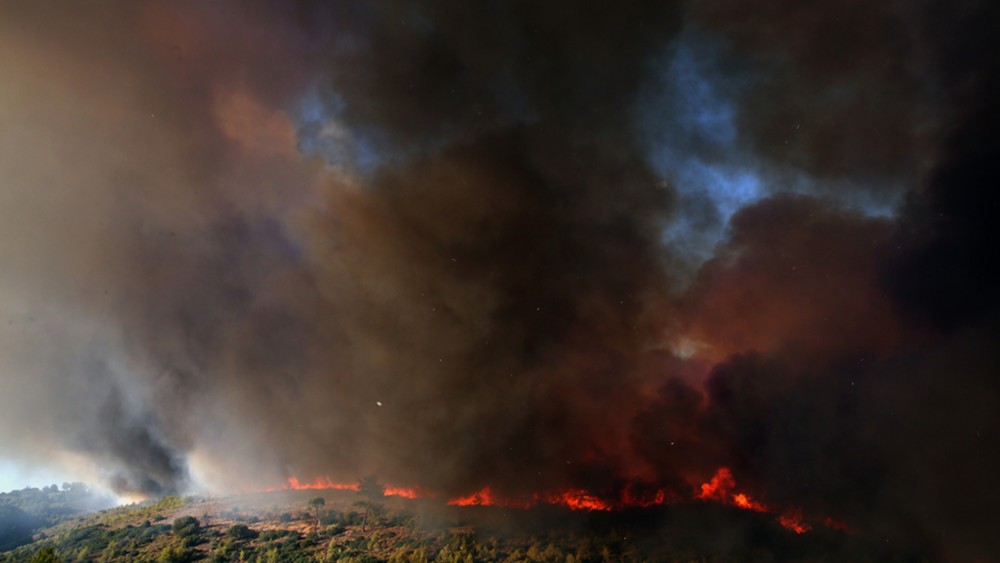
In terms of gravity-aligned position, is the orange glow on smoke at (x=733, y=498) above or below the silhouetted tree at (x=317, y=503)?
below

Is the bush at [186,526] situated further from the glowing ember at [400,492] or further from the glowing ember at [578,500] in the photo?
the glowing ember at [578,500]

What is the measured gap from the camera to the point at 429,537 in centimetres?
3753

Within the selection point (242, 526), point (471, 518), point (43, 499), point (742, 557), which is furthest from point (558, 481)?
point (43, 499)

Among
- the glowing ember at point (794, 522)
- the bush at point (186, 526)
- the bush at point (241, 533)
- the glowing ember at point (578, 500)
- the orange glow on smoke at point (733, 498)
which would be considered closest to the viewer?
the bush at point (241, 533)

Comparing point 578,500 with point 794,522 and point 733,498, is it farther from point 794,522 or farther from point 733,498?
point 794,522

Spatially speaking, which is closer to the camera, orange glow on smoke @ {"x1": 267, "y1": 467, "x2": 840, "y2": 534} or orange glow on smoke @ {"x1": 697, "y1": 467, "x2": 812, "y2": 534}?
orange glow on smoke @ {"x1": 697, "y1": 467, "x2": 812, "y2": 534}

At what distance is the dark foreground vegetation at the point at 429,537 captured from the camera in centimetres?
3500

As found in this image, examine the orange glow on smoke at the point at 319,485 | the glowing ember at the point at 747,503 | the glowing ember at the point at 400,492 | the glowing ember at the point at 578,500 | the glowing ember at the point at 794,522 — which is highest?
the orange glow on smoke at the point at 319,485

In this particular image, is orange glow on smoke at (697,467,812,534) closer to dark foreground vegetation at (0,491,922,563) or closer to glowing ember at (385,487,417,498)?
dark foreground vegetation at (0,491,922,563)

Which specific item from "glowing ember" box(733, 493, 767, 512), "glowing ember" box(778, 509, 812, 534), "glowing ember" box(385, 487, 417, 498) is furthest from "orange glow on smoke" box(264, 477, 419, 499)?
"glowing ember" box(778, 509, 812, 534)

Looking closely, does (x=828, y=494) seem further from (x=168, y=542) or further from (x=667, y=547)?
(x=168, y=542)

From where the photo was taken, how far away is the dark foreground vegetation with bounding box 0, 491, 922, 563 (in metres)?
35.0

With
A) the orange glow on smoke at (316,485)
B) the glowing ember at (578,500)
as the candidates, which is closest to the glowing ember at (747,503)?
the glowing ember at (578,500)

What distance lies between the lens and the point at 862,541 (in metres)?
36.9
